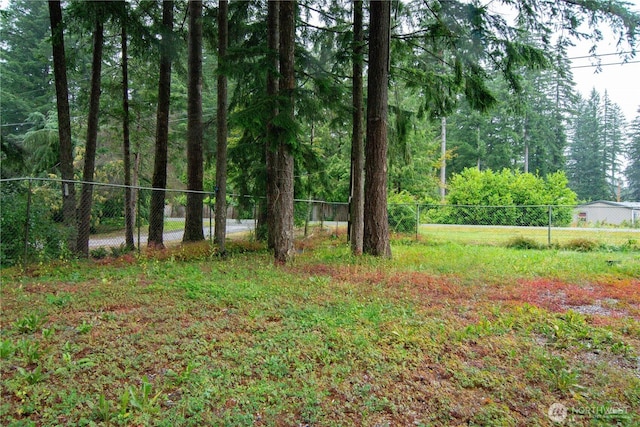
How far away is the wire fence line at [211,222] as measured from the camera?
6.02m

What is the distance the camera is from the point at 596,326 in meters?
3.85

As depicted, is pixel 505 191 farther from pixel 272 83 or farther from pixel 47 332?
pixel 47 332

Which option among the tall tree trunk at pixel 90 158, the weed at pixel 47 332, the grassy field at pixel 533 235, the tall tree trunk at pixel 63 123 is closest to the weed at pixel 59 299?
the weed at pixel 47 332

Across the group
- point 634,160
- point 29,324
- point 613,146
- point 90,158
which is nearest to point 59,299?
point 29,324

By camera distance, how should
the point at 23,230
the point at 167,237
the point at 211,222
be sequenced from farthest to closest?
the point at 167,237, the point at 211,222, the point at 23,230

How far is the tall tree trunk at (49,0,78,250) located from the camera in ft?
23.0

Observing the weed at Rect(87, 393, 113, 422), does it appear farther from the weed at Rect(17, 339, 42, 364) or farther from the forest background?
the forest background

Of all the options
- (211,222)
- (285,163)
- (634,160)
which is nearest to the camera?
(285,163)

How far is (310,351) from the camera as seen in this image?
311 centimetres

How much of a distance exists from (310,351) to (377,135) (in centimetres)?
568

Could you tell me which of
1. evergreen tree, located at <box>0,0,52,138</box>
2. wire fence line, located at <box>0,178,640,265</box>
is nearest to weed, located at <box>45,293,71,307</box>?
wire fence line, located at <box>0,178,640,265</box>

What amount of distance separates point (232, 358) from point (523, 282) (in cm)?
498

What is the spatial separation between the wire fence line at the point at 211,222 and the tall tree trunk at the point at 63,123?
0.86 ft

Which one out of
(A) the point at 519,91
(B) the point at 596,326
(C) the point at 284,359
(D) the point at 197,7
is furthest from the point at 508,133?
(C) the point at 284,359
